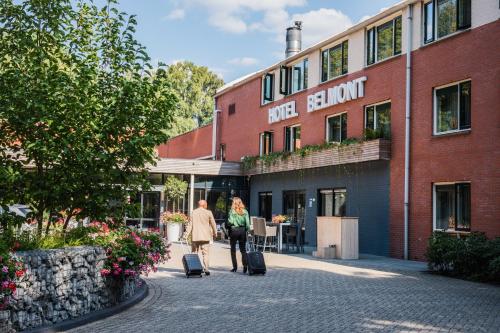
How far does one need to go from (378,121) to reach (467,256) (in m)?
7.80

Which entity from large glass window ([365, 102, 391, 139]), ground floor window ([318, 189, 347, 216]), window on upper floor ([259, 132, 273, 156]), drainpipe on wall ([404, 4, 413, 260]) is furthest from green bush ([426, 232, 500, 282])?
window on upper floor ([259, 132, 273, 156])

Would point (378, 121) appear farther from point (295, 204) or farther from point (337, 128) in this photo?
point (295, 204)

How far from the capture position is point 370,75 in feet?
66.4

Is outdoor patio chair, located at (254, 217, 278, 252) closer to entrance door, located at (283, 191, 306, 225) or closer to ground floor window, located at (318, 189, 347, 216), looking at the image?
ground floor window, located at (318, 189, 347, 216)

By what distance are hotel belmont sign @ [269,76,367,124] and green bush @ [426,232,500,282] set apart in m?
7.73

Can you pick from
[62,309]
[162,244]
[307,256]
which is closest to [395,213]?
[307,256]

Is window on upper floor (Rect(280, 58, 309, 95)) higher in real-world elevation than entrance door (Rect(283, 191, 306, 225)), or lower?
higher

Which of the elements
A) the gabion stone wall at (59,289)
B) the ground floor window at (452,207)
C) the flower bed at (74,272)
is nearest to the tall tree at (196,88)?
the ground floor window at (452,207)

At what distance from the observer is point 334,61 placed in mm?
22438

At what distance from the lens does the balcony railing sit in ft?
61.9

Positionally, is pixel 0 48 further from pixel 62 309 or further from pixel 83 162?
pixel 62 309

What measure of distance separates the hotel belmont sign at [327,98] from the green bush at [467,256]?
25.4 ft

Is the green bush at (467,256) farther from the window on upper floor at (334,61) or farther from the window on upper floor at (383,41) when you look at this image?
the window on upper floor at (334,61)

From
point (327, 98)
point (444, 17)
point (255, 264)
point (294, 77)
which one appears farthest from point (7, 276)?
point (294, 77)
